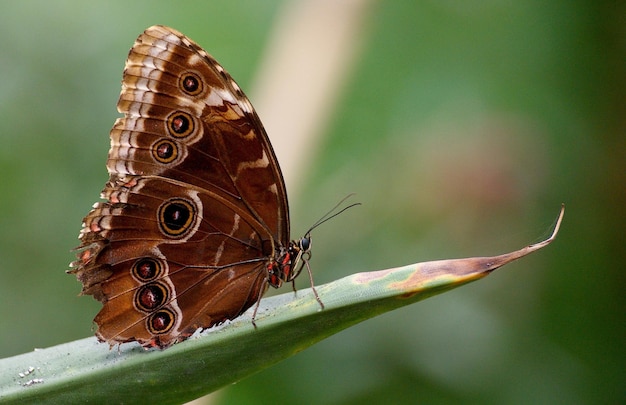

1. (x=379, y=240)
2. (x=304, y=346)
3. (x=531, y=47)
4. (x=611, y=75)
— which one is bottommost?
(x=379, y=240)

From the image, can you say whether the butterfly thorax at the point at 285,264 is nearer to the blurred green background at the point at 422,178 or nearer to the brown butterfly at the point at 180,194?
the brown butterfly at the point at 180,194

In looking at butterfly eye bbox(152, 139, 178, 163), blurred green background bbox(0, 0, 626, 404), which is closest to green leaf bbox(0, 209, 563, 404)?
butterfly eye bbox(152, 139, 178, 163)

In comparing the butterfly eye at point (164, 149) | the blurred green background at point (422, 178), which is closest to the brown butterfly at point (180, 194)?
the butterfly eye at point (164, 149)

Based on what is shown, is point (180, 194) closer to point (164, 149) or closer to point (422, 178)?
point (164, 149)

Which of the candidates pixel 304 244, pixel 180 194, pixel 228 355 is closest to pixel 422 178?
pixel 304 244

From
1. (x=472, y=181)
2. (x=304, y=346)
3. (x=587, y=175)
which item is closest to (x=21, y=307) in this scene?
(x=472, y=181)

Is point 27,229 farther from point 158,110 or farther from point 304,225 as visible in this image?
point 158,110
